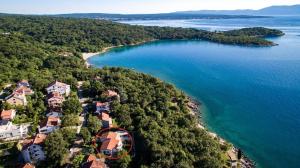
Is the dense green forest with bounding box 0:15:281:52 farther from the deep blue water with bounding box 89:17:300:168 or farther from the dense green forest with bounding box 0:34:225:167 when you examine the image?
the dense green forest with bounding box 0:34:225:167

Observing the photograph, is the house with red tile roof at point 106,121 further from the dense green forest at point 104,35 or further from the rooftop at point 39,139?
the dense green forest at point 104,35

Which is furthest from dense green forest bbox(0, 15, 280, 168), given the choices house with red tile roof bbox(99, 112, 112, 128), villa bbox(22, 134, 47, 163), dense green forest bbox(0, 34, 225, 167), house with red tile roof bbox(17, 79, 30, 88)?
villa bbox(22, 134, 47, 163)

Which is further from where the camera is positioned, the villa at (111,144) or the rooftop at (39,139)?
the villa at (111,144)

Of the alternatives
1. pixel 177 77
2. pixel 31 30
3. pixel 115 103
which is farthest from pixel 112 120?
pixel 31 30

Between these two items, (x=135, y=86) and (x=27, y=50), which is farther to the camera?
(x=27, y=50)

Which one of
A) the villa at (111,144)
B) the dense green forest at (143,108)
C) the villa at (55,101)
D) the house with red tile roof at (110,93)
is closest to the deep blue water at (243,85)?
the dense green forest at (143,108)

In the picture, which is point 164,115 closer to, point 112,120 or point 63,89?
point 112,120
